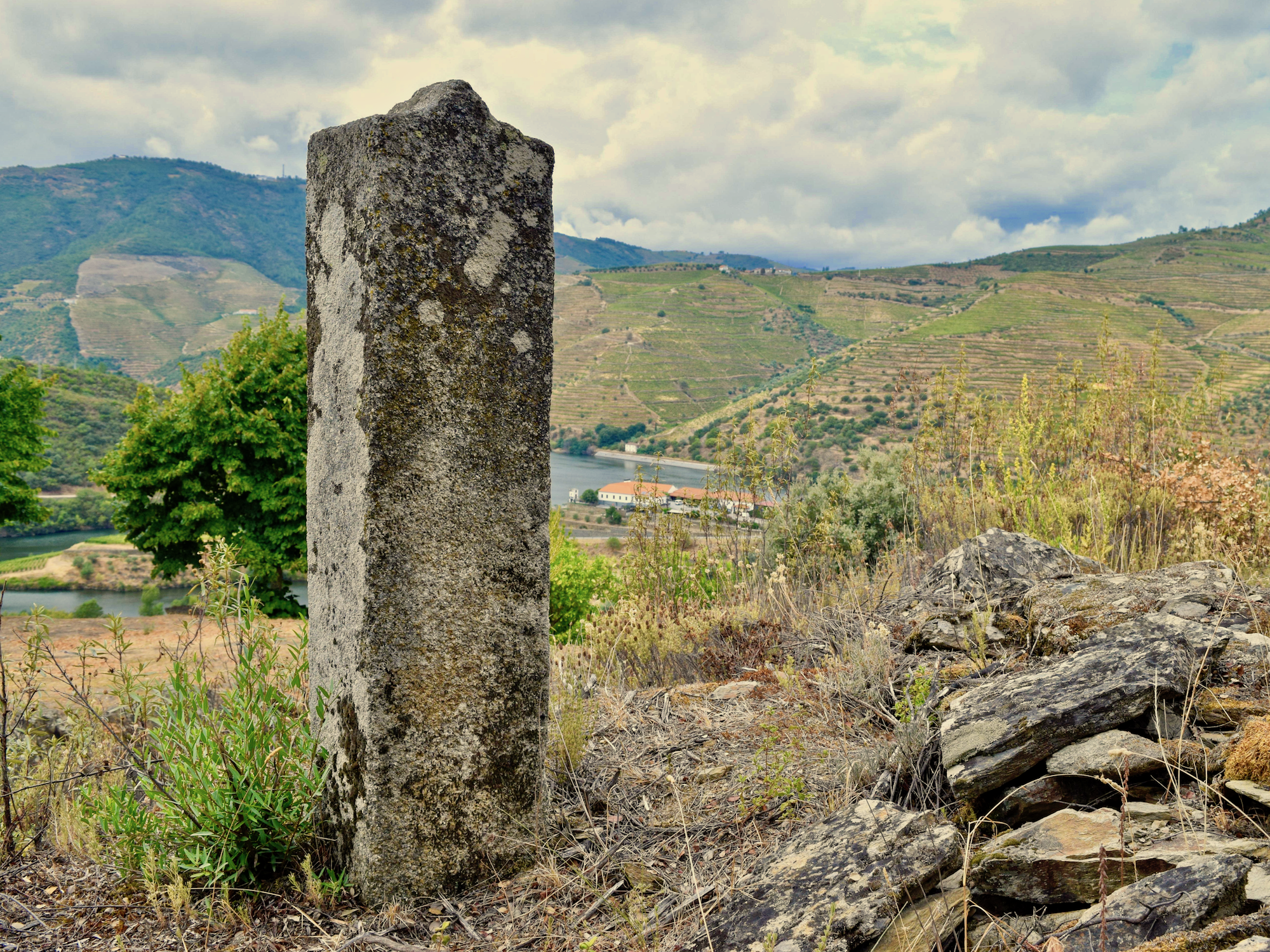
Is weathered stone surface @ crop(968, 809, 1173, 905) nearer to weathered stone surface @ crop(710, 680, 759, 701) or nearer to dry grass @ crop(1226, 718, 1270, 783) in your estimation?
dry grass @ crop(1226, 718, 1270, 783)

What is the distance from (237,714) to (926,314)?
77.6 metres

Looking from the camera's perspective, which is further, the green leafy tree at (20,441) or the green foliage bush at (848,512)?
the green leafy tree at (20,441)

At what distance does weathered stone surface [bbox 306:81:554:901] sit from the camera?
233 cm

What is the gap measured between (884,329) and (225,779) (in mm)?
75098

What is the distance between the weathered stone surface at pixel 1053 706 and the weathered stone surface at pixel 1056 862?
0.91 feet

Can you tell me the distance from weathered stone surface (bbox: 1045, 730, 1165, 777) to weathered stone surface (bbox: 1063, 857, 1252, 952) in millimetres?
500

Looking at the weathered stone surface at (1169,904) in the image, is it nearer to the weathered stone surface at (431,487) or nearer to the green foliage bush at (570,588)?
the weathered stone surface at (431,487)

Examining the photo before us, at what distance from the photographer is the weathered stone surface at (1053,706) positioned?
7.66ft

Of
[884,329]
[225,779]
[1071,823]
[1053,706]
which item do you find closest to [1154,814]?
[1071,823]

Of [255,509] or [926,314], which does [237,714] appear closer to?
[255,509]

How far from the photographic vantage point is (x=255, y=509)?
17.3 m

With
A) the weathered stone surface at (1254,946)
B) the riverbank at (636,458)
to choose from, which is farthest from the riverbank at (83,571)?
the weathered stone surface at (1254,946)

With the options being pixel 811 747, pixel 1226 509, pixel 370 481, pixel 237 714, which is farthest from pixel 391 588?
pixel 1226 509

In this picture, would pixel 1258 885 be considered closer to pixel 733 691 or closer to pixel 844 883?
pixel 844 883
